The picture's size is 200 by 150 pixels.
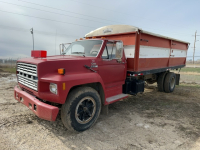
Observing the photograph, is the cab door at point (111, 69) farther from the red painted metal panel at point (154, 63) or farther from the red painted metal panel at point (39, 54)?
the red painted metal panel at point (39, 54)

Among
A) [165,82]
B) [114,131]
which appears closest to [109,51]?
[114,131]

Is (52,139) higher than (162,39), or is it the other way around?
(162,39)

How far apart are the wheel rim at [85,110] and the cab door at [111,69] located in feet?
2.73

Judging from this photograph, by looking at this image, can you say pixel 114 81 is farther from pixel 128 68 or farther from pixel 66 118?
pixel 66 118

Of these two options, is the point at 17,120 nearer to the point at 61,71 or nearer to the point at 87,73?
the point at 61,71

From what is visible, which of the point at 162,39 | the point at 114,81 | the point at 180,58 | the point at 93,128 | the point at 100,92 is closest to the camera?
the point at 93,128

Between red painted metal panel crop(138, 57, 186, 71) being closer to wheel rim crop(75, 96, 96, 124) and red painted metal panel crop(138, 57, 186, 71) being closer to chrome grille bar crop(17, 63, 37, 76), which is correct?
wheel rim crop(75, 96, 96, 124)

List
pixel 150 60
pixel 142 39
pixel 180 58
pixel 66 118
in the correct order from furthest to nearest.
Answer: pixel 180 58 → pixel 150 60 → pixel 142 39 → pixel 66 118

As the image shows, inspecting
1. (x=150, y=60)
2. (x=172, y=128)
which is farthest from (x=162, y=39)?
(x=172, y=128)

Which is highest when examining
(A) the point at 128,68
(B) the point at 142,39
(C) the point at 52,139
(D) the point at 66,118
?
(B) the point at 142,39

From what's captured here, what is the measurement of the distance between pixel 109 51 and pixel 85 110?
181 cm

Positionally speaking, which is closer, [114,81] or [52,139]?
[52,139]

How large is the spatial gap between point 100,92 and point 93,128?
93cm

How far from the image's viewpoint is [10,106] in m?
4.95
